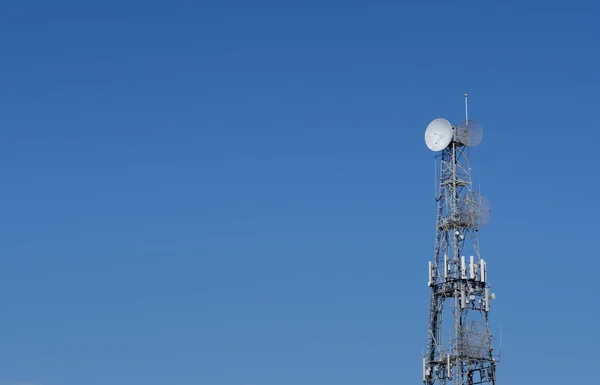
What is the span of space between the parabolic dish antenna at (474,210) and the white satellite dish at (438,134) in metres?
6.35

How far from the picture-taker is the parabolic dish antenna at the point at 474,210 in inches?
6344

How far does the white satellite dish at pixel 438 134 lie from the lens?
164 metres

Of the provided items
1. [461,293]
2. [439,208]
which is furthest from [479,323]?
[439,208]

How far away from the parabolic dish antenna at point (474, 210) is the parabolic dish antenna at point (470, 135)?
6051 mm

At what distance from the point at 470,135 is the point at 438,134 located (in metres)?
3.51

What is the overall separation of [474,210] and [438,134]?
9653mm

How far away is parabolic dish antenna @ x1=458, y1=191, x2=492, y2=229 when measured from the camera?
161m

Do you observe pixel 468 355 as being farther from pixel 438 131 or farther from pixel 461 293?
pixel 438 131

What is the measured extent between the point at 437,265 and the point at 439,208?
6.67 metres

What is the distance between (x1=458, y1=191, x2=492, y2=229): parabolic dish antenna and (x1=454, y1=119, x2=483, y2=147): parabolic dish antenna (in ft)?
19.9

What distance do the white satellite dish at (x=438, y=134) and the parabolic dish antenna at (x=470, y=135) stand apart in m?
1.07

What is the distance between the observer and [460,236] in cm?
16088

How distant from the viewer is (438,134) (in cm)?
16462

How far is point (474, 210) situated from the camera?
161 metres
